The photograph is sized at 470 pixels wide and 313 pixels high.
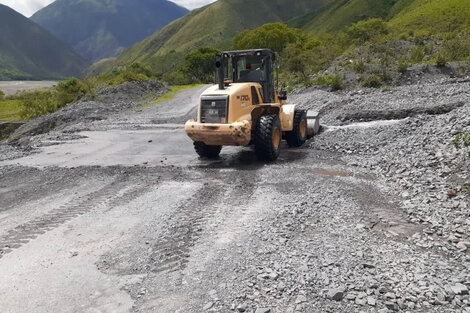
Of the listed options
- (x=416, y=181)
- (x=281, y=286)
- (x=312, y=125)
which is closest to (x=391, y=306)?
(x=281, y=286)

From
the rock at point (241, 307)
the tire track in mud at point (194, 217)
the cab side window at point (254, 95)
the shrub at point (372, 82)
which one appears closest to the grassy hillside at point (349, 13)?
the shrub at point (372, 82)

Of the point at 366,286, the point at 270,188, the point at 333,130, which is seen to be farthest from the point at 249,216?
the point at 333,130

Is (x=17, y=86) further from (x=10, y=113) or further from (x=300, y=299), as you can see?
(x=300, y=299)

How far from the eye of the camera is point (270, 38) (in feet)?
232

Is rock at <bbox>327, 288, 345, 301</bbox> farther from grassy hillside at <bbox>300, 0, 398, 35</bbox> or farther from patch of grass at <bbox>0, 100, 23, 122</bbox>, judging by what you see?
grassy hillside at <bbox>300, 0, 398, 35</bbox>

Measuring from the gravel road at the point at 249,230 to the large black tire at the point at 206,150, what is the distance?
333 millimetres

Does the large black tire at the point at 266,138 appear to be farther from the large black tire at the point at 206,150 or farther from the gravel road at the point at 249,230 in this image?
the large black tire at the point at 206,150

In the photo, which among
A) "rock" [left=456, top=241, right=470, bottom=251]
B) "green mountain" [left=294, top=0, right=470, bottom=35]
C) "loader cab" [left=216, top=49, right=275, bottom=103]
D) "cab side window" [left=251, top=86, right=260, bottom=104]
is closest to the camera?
"rock" [left=456, top=241, right=470, bottom=251]

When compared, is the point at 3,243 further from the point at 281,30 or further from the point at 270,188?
the point at 281,30

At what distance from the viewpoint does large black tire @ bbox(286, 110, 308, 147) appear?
11.7 metres

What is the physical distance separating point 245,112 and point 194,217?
4390mm

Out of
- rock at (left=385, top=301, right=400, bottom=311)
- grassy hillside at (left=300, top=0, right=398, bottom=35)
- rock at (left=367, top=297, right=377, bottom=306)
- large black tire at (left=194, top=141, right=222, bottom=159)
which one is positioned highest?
grassy hillside at (left=300, top=0, right=398, bottom=35)

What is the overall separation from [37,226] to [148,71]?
214 feet

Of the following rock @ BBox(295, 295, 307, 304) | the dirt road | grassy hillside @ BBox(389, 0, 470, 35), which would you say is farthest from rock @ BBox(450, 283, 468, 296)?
the dirt road
